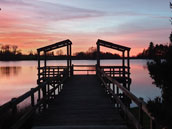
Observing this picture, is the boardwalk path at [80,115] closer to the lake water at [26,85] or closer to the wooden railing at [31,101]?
the wooden railing at [31,101]

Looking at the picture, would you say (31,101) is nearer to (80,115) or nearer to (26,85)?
(80,115)

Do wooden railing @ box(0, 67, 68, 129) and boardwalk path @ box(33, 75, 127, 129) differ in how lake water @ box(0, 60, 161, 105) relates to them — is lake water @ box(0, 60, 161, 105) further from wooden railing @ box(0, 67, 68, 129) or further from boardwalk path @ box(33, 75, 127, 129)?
wooden railing @ box(0, 67, 68, 129)

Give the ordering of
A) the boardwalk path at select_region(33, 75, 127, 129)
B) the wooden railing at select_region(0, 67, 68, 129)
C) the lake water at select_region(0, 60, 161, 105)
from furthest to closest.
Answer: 1. the lake water at select_region(0, 60, 161, 105)
2. the boardwalk path at select_region(33, 75, 127, 129)
3. the wooden railing at select_region(0, 67, 68, 129)

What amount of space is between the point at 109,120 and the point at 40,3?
59.9 ft

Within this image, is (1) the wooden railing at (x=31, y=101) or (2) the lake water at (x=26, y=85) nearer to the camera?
(1) the wooden railing at (x=31, y=101)

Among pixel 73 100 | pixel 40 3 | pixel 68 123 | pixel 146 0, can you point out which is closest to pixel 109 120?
pixel 68 123

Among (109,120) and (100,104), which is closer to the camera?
(109,120)

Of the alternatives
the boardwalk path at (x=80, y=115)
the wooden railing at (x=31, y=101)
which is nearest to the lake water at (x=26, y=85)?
the boardwalk path at (x=80, y=115)

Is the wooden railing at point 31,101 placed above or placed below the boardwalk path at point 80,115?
above

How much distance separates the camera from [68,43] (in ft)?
57.3

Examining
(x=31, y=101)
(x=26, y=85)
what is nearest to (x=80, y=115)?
(x=31, y=101)

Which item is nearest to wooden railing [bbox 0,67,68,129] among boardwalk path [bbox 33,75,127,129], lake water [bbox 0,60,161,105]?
boardwalk path [bbox 33,75,127,129]

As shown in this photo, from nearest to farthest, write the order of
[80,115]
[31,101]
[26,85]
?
[31,101]
[80,115]
[26,85]

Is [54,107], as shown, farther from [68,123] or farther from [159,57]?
[159,57]
